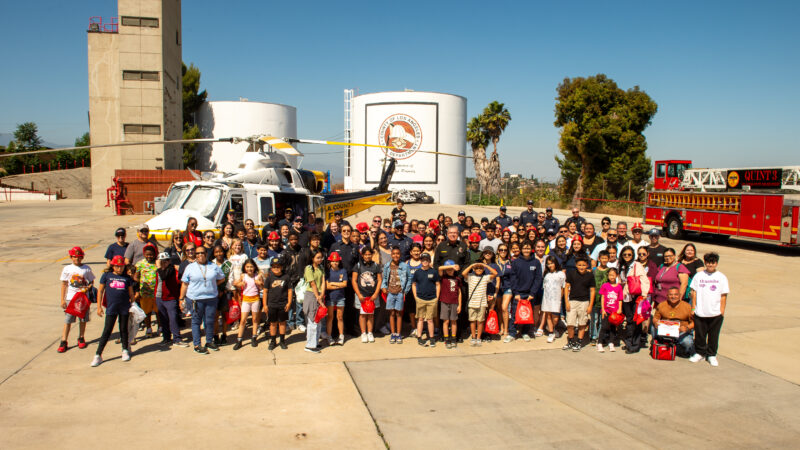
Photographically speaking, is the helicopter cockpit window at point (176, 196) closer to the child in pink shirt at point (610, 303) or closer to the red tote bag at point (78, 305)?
the red tote bag at point (78, 305)

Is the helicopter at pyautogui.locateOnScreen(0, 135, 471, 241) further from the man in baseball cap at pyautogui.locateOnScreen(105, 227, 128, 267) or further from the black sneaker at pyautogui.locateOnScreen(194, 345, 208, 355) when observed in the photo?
the black sneaker at pyautogui.locateOnScreen(194, 345, 208, 355)

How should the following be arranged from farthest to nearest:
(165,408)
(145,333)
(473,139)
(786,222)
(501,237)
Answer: (473,139), (786,222), (501,237), (145,333), (165,408)

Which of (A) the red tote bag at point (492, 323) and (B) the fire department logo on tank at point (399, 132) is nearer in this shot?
(A) the red tote bag at point (492, 323)

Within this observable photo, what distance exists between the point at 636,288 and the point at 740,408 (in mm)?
2130

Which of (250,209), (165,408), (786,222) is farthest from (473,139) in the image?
(165,408)

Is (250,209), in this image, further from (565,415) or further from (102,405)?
(565,415)

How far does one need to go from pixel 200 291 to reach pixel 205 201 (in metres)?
4.57

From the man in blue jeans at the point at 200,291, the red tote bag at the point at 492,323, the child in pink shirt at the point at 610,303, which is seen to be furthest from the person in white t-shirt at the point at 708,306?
the man in blue jeans at the point at 200,291

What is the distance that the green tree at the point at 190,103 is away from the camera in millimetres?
45994

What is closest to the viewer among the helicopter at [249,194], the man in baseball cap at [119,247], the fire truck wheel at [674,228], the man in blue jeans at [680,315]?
the man in blue jeans at [680,315]

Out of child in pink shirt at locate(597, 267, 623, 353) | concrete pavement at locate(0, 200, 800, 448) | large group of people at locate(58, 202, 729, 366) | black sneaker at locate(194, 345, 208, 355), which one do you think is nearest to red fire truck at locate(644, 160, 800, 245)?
concrete pavement at locate(0, 200, 800, 448)

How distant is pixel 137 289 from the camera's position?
6.90m

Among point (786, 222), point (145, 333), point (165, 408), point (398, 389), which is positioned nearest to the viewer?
point (165, 408)

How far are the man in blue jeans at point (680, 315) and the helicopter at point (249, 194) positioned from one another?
6.79 m
